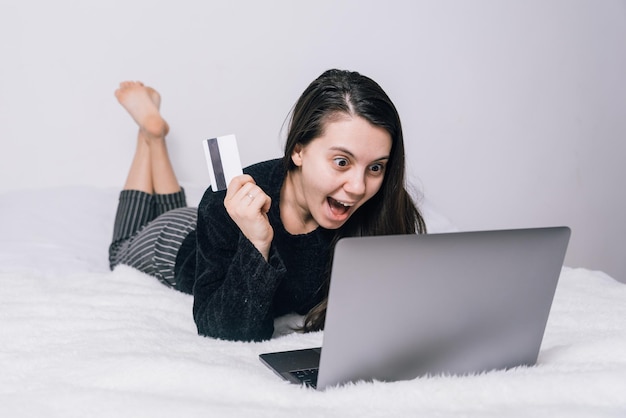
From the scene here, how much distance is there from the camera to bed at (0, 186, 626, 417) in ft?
2.50

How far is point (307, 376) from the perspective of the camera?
0.91 meters

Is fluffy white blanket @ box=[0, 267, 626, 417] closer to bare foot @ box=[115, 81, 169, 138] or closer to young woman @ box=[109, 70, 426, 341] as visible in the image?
young woman @ box=[109, 70, 426, 341]

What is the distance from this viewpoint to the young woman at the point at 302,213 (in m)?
1.09

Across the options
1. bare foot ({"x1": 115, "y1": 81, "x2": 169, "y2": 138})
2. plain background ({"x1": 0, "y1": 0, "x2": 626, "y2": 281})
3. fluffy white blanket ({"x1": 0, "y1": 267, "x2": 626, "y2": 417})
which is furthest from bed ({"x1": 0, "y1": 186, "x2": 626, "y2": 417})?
plain background ({"x1": 0, "y1": 0, "x2": 626, "y2": 281})

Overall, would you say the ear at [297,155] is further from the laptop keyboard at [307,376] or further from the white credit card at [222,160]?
the laptop keyboard at [307,376]

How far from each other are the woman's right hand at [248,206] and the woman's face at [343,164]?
106 millimetres

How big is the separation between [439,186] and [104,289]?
4.69ft

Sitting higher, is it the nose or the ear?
the ear

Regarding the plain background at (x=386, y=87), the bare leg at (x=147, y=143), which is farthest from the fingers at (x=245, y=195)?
the bare leg at (x=147, y=143)

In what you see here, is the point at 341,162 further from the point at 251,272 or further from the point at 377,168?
the point at 251,272

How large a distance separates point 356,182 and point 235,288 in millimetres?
273

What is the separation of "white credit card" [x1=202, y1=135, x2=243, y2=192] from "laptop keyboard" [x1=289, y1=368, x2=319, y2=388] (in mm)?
329

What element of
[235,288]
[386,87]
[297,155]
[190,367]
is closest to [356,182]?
[297,155]

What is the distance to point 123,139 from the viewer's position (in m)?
2.04
